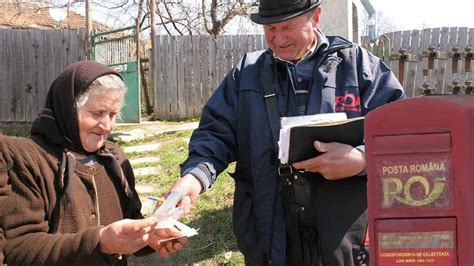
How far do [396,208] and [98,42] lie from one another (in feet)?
35.6

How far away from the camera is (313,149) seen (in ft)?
6.66

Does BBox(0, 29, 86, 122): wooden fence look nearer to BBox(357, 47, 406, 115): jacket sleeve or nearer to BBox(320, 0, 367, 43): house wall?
BBox(320, 0, 367, 43): house wall

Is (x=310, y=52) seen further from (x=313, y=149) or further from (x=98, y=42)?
(x=98, y=42)

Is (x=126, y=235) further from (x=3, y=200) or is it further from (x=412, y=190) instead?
(x=412, y=190)

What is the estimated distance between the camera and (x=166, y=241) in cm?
211

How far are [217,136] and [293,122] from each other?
35 cm

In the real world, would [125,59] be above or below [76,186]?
above

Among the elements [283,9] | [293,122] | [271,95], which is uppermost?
[283,9]

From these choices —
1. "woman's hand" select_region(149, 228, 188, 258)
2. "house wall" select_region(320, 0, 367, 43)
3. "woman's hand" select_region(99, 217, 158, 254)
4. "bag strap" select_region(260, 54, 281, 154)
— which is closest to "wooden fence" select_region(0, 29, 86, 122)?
"house wall" select_region(320, 0, 367, 43)

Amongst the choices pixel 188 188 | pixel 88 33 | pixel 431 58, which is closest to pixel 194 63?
pixel 88 33

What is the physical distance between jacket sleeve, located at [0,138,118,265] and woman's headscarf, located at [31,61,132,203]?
0.41ft

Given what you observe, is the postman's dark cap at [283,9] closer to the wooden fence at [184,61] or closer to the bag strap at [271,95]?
the bag strap at [271,95]

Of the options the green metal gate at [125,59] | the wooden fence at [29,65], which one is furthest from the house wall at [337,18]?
the wooden fence at [29,65]

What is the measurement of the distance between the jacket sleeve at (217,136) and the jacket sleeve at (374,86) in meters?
0.51
